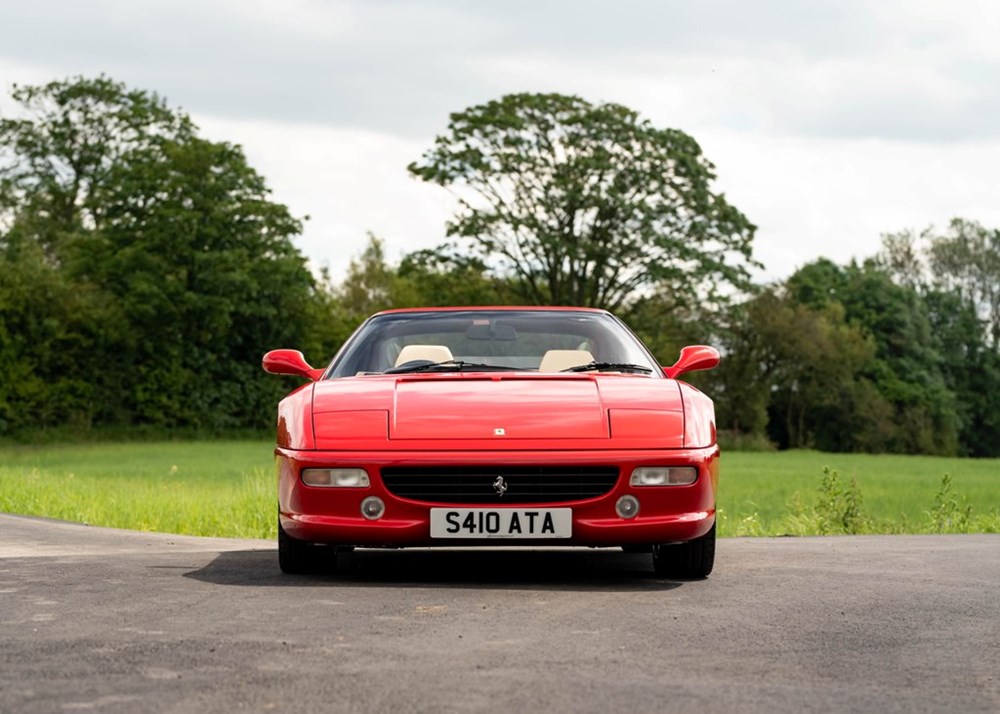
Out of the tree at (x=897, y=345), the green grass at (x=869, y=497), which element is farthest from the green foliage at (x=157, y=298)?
the tree at (x=897, y=345)

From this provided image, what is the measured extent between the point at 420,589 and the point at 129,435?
135 feet

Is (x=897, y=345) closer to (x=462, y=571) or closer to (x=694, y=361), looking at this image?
(x=694, y=361)

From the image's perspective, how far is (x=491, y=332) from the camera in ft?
28.0

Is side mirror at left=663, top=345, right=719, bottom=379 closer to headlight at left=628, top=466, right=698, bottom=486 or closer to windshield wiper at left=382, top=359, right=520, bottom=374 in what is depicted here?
windshield wiper at left=382, top=359, right=520, bottom=374

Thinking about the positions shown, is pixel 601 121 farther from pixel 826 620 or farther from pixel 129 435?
pixel 826 620

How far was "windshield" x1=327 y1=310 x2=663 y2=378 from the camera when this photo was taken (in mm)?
8234

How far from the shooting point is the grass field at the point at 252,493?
44.2ft

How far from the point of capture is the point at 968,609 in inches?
260

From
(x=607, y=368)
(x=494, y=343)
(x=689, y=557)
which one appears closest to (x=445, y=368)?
(x=494, y=343)

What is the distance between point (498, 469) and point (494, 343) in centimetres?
164

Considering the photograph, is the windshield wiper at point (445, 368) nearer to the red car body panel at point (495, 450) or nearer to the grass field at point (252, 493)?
the red car body panel at point (495, 450)

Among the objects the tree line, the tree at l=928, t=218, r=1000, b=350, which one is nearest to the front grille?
the tree line

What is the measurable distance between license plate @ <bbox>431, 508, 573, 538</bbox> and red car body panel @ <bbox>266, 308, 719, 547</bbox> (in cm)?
4

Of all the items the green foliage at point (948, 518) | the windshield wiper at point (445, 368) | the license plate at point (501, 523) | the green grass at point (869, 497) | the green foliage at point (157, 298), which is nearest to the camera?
the license plate at point (501, 523)
